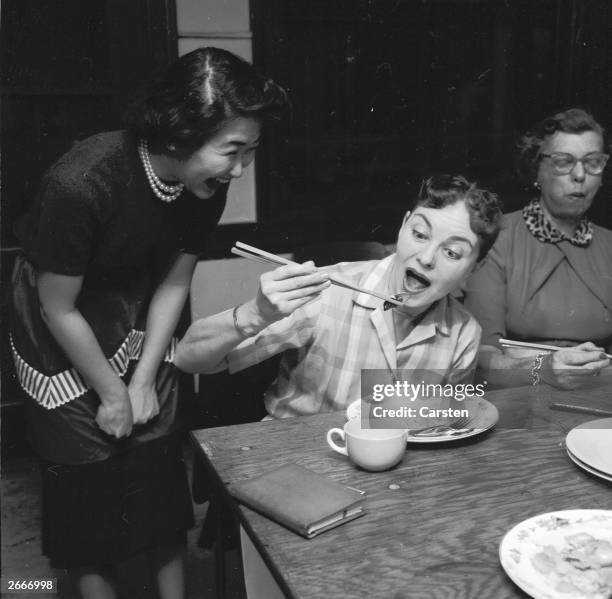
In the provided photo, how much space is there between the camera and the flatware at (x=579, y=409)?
54.8 inches

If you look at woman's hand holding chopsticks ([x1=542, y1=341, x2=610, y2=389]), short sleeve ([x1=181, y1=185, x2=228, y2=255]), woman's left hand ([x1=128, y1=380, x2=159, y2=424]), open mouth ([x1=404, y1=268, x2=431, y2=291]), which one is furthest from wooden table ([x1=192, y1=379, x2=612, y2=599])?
short sleeve ([x1=181, y1=185, x2=228, y2=255])

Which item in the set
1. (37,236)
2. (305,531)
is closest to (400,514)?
(305,531)

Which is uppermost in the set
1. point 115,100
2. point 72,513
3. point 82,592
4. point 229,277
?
point 115,100

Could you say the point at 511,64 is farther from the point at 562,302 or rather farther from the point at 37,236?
the point at 37,236

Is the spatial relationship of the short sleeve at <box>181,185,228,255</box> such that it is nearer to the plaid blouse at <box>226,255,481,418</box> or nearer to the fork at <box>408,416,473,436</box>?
the plaid blouse at <box>226,255,481,418</box>

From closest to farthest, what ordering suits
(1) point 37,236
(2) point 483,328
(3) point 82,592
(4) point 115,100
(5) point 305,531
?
(5) point 305,531 < (1) point 37,236 < (3) point 82,592 < (2) point 483,328 < (4) point 115,100

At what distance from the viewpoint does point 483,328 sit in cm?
206

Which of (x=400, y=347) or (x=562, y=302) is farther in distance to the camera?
(x=562, y=302)

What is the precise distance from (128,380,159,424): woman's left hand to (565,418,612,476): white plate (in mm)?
989

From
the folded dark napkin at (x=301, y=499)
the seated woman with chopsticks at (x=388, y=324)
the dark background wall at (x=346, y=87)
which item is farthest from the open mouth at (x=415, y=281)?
the dark background wall at (x=346, y=87)

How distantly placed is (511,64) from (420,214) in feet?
5.12

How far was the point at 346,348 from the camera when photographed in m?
1.63

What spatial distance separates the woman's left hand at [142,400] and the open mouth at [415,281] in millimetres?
689

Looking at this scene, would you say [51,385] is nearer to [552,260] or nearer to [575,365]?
[575,365]
